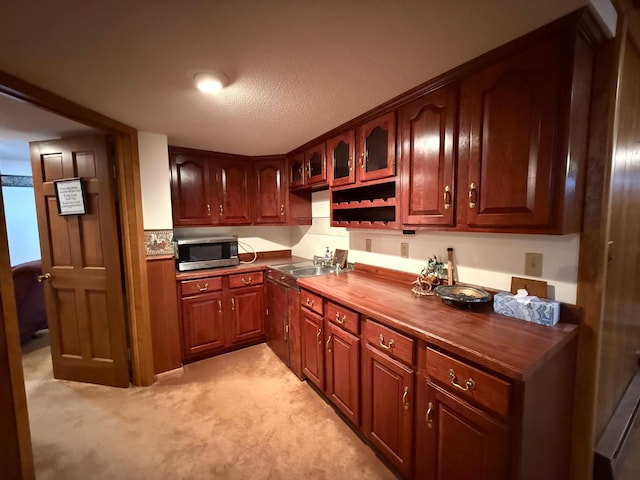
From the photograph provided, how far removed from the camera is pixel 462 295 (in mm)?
1492

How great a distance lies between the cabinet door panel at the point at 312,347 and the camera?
6.37ft

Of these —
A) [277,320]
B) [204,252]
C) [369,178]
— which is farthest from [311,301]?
[204,252]

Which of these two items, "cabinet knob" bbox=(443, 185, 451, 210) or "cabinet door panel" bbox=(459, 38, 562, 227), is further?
"cabinet knob" bbox=(443, 185, 451, 210)

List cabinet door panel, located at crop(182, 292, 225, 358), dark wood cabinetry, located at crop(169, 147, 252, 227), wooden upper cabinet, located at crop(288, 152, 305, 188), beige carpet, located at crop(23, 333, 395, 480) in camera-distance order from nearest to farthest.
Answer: beige carpet, located at crop(23, 333, 395, 480), cabinet door panel, located at crop(182, 292, 225, 358), dark wood cabinetry, located at crop(169, 147, 252, 227), wooden upper cabinet, located at crop(288, 152, 305, 188)

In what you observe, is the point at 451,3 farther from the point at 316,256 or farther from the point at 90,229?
the point at 90,229

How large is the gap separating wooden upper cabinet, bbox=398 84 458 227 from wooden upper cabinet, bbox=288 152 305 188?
1.27 metres

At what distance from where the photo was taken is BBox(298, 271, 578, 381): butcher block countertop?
94 centimetres

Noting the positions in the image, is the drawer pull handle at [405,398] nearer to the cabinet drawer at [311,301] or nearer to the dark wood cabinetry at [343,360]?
the dark wood cabinetry at [343,360]

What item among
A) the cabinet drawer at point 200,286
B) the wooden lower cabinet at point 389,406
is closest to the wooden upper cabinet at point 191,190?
the cabinet drawer at point 200,286

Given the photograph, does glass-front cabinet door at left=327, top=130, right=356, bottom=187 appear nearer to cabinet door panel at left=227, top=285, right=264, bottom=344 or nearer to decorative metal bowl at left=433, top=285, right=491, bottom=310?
decorative metal bowl at left=433, top=285, right=491, bottom=310

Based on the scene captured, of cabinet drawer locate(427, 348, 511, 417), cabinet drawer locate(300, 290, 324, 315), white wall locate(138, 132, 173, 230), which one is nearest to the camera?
cabinet drawer locate(427, 348, 511, 417)

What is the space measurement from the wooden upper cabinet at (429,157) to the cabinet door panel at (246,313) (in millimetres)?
1806

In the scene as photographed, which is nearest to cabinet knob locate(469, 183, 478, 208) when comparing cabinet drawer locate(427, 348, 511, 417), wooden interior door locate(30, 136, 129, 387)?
cabinet drawer locate(427, 348, 511, 417)

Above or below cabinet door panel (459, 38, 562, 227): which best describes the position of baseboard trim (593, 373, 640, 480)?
below
